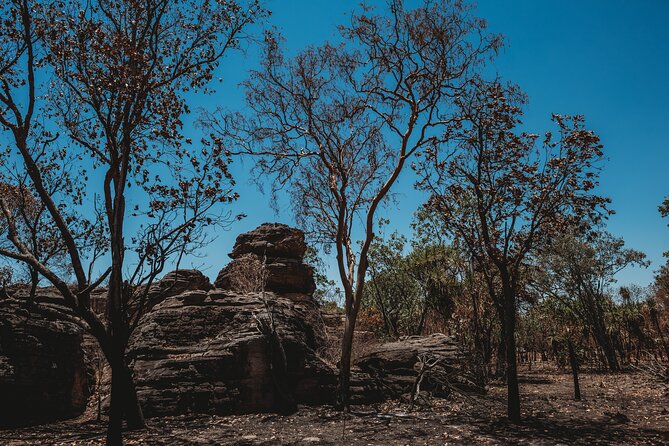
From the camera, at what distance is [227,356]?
1359 cm

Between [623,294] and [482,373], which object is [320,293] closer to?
[482,373]

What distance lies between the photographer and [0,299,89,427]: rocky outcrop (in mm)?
10602

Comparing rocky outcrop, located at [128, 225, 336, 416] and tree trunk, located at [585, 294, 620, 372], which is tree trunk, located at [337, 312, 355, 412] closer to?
rocky outcrop, located at [128, 225, 336, 416]

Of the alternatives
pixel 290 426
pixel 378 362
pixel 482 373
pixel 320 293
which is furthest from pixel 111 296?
pixel 320 293

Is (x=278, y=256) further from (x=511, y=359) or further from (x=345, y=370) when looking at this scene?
(x=511, y=359)

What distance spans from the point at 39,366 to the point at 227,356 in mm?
4947

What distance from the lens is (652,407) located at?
12.8 metres

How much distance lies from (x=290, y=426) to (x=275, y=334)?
3.38 meters

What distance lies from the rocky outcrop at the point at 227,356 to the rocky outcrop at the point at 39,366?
5.33 ft

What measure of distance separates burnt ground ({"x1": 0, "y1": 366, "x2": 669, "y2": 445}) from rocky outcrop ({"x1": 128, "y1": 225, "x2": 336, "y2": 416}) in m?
0.67

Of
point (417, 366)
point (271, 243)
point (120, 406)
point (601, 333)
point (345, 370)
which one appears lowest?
point (417, 366)

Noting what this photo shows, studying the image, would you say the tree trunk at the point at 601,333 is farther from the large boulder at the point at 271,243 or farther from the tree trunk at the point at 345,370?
the tree trunk at the point at 345,370

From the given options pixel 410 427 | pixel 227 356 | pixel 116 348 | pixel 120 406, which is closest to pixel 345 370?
pixel 410 427

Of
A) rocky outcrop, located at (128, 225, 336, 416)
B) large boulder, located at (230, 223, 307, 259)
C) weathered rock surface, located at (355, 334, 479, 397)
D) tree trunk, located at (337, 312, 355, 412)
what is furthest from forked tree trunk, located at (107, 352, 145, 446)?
large boulder, located at (230, 223, 307, 259)
